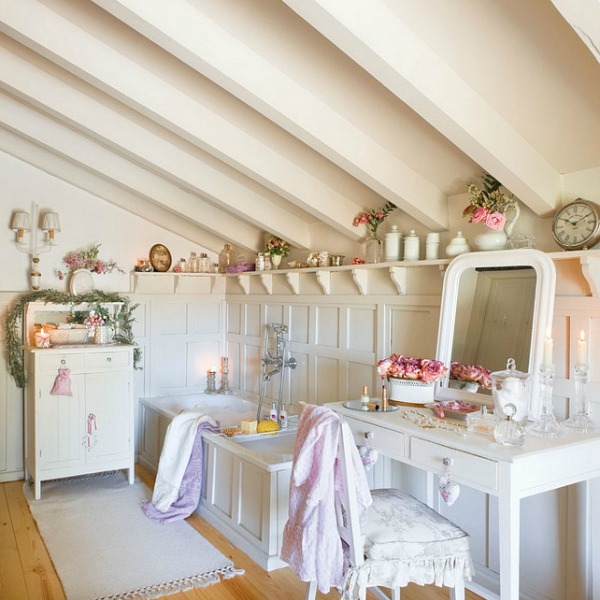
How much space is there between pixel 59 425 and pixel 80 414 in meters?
0.15

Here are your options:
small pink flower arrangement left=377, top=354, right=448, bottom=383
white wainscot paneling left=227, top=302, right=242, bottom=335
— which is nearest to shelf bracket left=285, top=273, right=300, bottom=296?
white wainscot paneling left=227, top=302, right=242, bottom=335

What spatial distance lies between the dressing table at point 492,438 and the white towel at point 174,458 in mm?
1337

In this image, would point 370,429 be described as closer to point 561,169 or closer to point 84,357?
point 561,169

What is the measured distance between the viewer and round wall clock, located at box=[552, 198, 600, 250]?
2244 mm

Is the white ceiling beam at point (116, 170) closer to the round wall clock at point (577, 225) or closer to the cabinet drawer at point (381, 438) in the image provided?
the cabinet drawer at point (381, 438)

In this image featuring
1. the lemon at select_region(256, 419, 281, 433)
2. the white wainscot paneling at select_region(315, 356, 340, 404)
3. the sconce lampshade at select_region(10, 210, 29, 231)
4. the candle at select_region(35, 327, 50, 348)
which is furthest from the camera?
the sconce lampshade at select_region(10, 210, 29, 231)

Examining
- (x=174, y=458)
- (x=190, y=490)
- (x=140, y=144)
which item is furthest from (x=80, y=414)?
(x=140, y=144)

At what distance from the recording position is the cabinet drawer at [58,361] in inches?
155

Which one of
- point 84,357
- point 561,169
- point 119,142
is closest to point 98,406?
point 84,357

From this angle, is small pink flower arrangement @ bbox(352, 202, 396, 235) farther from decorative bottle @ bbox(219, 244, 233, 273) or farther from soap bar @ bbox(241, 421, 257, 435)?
decorative bottle @ bbox(219, 244, 233, 273)

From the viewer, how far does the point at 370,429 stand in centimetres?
246

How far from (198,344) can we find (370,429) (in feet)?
9.67

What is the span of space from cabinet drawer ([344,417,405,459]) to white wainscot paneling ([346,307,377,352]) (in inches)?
39.6

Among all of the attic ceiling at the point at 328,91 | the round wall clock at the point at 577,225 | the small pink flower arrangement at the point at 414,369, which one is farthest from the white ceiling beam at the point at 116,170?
the round wall clock at the point at 577,225
